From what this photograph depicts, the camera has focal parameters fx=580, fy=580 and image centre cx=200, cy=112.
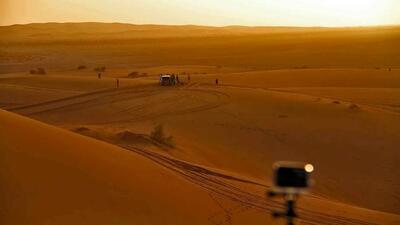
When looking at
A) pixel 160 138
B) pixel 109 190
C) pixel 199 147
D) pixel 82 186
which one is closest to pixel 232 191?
pixel 109 190

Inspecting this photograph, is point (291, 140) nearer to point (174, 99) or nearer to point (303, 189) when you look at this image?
point (174, 99)

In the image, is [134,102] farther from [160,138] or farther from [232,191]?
[232,191]

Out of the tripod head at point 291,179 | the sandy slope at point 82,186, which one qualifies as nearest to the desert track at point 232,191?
the sandy slope at point 82,186

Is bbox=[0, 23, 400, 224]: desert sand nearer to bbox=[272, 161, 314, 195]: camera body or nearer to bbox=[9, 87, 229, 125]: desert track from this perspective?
bbox=[9, 87, 229, 125]: desert track

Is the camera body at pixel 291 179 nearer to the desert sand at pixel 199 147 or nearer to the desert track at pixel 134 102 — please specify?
the desert sand at pixel 199 147

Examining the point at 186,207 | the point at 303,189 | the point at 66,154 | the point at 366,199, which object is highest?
the point at 303,189

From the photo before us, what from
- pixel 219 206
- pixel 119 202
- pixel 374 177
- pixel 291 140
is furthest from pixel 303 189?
pixel 291 140

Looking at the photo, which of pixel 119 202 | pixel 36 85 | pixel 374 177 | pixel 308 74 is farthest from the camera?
pixel 308 74

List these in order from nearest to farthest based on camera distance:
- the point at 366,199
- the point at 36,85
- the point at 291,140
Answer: the point at 366,199, the point at 291,140, the point at 36,85
